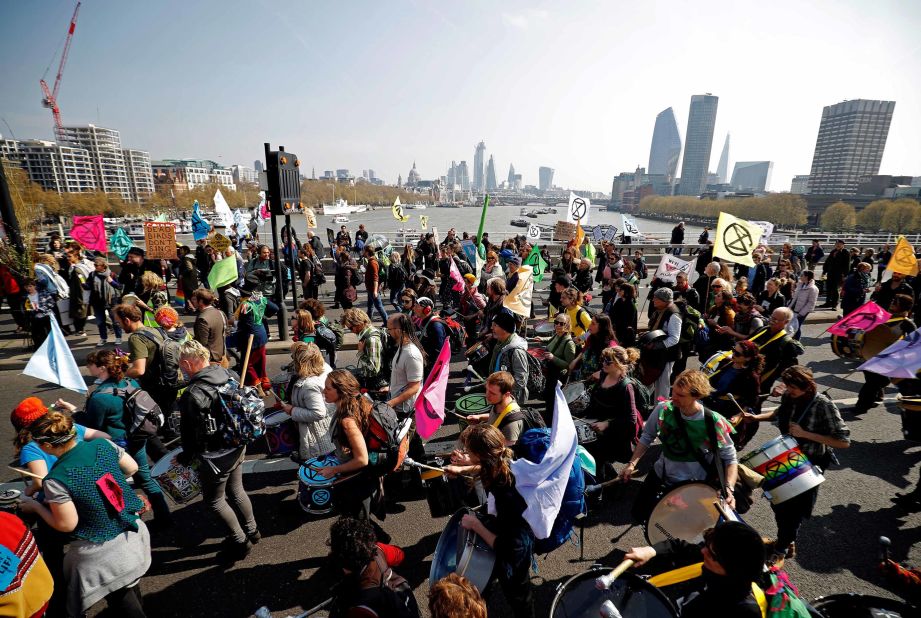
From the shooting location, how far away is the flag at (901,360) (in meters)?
4.21

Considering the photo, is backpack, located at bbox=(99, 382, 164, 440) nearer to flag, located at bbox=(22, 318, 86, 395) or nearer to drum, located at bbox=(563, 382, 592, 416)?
flag, located at bbox=(22, 318, 86, 395)

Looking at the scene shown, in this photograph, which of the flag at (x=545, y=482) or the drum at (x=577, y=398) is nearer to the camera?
the flag at (x=545, y=482)

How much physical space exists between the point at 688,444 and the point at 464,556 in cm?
195

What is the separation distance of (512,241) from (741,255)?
7878 millimetres

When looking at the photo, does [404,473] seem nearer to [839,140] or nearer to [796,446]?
[796,446]

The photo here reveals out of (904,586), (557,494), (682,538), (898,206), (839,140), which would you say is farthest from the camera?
(839,140)

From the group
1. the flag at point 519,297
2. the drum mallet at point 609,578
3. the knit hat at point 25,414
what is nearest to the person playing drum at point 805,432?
the drum mallet at point 609,578

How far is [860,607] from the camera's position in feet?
7.46

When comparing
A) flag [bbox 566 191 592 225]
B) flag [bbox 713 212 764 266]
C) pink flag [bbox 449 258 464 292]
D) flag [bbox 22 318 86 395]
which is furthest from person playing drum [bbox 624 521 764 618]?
flag [bbox 566 191 592 225]


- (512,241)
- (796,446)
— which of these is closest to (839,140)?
(512,241)

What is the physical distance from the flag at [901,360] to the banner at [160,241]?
42.1ft

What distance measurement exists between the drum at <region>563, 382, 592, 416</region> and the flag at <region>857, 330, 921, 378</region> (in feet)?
8.79

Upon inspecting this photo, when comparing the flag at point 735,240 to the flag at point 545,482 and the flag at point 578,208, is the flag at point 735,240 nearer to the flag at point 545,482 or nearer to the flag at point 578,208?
the flag at point 578,208

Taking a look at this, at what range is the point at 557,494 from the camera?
270 cm
